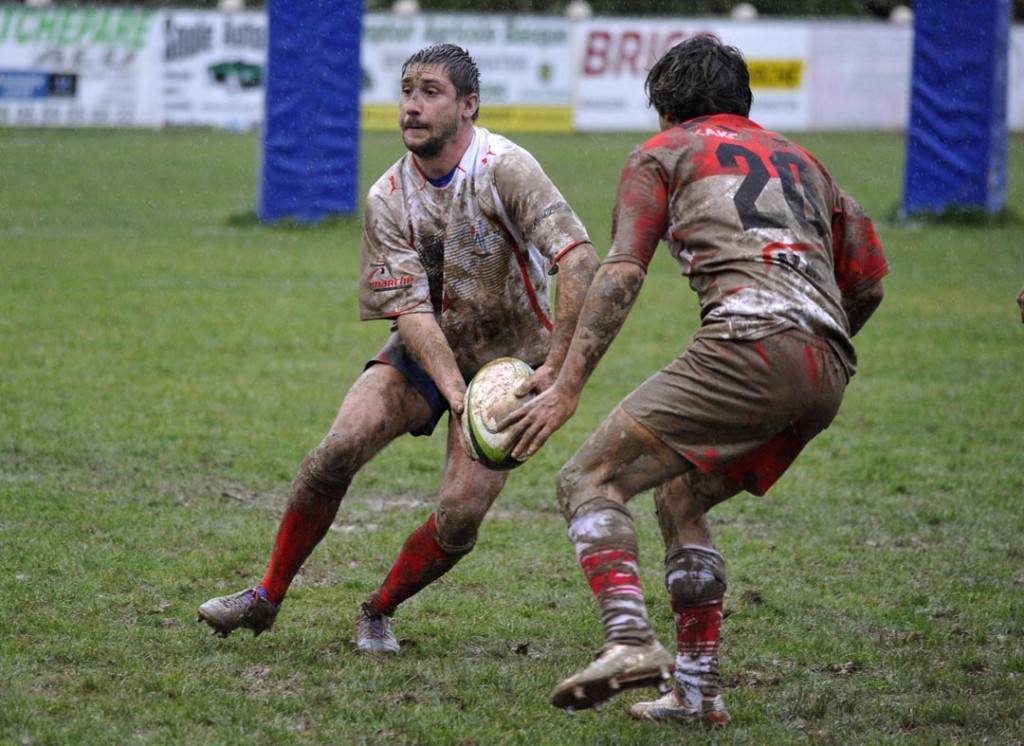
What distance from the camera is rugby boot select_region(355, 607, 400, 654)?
5.07 metres

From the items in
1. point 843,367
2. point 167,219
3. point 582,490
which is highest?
point 843,367

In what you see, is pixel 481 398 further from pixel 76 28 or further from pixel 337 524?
pixel 76 28

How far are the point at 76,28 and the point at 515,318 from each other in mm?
24711

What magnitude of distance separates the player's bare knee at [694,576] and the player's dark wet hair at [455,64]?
1.73 meters

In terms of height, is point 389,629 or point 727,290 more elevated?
point 727,290

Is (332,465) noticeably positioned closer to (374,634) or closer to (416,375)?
(416,375)

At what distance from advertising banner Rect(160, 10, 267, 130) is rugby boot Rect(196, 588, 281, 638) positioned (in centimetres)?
2445

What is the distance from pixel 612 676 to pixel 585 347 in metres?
0.96

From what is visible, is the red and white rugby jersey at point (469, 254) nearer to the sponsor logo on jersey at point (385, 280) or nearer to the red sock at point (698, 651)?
the sponsor logo on jersey at point (385, 280)

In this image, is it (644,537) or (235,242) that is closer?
Result: (644,537)

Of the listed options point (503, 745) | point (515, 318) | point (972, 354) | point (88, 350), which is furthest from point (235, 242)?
point (503, 745)

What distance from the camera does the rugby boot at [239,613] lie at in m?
4.91

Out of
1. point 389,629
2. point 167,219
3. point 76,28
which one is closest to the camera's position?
point 389,629

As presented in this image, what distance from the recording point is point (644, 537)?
679 centimetres
